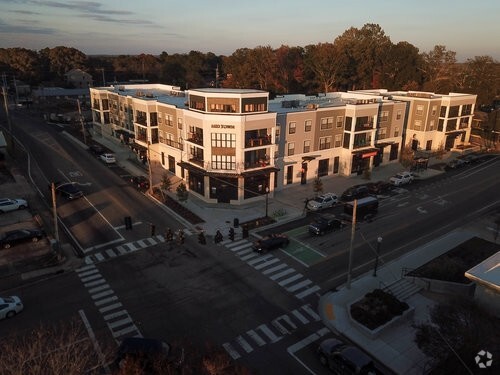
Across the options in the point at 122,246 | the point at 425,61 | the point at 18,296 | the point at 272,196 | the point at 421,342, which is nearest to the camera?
the point at 421,342

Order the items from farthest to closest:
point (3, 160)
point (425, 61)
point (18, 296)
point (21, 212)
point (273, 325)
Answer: point (425, 61)
point (3, 160)
point (21, 212)
point (18, 296)
point (273, 325)

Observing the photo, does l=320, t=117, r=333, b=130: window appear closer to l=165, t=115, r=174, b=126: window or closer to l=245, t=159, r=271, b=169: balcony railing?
l=245, t=159, r=271, b=169: balcony railing

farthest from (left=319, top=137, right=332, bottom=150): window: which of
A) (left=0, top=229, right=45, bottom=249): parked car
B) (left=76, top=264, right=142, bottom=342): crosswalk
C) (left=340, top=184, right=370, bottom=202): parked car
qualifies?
(left=0, top=229, right=45, bottom=249): parked car

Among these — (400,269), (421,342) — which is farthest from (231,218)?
(421,342)

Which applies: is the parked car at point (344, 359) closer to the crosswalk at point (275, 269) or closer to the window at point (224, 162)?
the crosswalk at point (275, 269)

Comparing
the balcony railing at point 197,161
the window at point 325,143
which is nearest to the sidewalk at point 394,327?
the window at point 325,143

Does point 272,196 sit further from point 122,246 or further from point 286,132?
point 122,246
